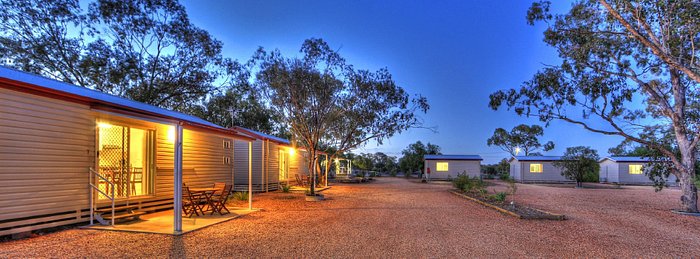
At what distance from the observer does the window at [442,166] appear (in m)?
31.3

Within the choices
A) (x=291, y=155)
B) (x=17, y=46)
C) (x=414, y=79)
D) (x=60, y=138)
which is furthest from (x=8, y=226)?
(x=414, y=79)

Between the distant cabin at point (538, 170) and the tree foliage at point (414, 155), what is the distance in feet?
35.0

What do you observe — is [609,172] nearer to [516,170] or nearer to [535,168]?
[535,168]

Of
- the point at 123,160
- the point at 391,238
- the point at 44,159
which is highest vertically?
the point at 44,159

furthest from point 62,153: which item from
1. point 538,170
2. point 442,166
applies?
point 538,170

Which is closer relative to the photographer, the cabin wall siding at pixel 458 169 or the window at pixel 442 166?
the cabin wall siding at pixel 458 169

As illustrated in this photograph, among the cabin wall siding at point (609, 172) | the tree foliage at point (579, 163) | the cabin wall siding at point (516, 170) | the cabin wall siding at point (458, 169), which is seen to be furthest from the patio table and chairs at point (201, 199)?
the cabin wall siding at point (609, 172)

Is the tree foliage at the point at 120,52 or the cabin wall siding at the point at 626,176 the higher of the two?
the tree foliage at the point at 120,52

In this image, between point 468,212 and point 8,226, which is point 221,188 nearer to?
point 8,226

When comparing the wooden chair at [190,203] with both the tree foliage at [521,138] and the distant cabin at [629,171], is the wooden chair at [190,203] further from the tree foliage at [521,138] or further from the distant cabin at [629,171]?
the tree foliage at [521,138]

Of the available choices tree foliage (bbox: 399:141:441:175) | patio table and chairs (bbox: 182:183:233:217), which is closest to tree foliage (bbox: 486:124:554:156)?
tree foliage (bbox: 399:141:441:175)

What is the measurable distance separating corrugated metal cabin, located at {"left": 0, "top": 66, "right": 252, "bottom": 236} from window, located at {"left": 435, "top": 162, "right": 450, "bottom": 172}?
2604cm

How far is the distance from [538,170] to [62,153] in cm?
3282

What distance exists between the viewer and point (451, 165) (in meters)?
31.2
